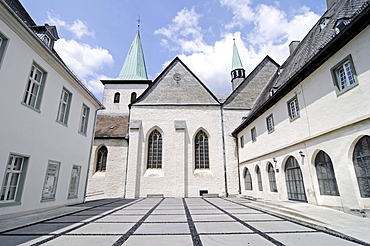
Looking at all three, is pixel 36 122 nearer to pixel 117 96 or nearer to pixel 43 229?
pixel 43 229

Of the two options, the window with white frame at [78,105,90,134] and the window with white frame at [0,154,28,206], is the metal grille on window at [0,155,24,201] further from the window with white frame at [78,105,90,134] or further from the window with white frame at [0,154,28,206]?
the window with white frame at [78,105,90,134]

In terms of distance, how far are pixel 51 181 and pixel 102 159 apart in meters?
8.49

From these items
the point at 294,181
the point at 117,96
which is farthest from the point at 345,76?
the point at 117,96

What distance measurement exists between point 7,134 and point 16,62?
2.55 metres

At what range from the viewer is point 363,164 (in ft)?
20.1

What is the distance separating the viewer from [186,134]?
17.7 m

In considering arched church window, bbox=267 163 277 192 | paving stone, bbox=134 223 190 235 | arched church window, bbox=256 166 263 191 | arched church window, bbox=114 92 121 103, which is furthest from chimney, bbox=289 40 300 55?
arched church window, bbox=114 92 121 103

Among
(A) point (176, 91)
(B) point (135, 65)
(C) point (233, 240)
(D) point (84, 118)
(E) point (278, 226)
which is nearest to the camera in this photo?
(C) point (233, 240)

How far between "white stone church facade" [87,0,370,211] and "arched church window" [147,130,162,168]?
9cm

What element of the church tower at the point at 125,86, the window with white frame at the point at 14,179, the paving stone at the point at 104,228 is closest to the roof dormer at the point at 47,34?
the window with white frame at the point at 14,179

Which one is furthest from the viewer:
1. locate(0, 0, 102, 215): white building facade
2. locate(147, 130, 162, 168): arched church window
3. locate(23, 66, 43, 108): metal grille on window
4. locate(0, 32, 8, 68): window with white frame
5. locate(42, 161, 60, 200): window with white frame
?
locate(147, 130, 162, 168): arched church window

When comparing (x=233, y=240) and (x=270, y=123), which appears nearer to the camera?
(x=233, y=240)

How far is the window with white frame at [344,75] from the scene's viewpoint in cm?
661

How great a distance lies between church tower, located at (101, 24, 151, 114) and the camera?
2612 cm
